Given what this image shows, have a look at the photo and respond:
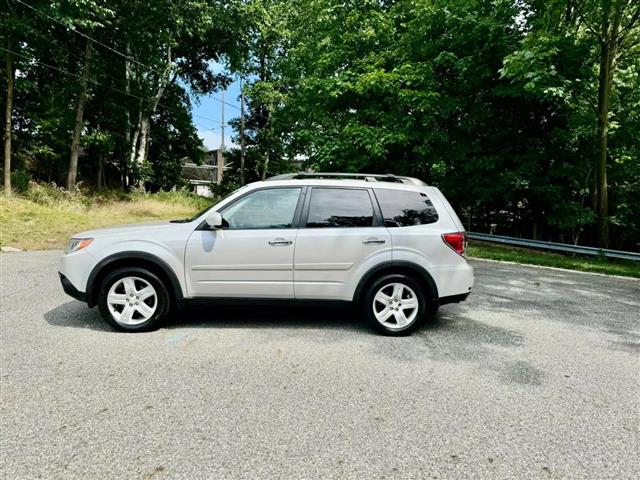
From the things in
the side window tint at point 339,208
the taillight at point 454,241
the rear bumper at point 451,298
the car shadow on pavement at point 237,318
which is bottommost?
the car shadow on pavement at point 237,318

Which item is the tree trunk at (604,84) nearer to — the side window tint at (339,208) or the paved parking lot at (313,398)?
the paved parking lot at (313,398)

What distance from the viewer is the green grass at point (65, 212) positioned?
12153mm

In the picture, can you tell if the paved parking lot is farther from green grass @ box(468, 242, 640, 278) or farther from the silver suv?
green grass @ box(468, 242, 640, 278)

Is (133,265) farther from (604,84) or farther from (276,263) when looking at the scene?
(604,84)

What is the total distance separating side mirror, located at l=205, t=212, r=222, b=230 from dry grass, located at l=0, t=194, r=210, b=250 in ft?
29.7

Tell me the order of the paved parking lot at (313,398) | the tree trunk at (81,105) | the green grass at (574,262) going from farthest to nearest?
the tree trunk at (81,105), the green grass at (574,262), the paved parking lot at (313,398)

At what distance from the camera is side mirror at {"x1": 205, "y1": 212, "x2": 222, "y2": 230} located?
458cm

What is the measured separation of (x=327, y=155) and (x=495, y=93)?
5634 millimetres

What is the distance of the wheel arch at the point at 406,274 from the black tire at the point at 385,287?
5 centimetres

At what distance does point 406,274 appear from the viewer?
478cm

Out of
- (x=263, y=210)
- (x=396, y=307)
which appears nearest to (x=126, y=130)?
(x=263, y=210)

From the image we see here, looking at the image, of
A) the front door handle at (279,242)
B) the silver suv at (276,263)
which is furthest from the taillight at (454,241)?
the front door handle at (279,242)

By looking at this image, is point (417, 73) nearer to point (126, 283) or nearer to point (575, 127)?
point (575, 127)

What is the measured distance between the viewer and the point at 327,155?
1434 centimetres
